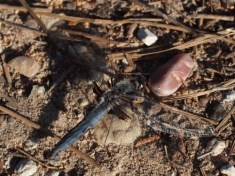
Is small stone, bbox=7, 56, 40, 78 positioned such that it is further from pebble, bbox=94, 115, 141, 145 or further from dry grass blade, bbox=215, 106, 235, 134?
dry grass blade, bbox=215, 106, 235, 134

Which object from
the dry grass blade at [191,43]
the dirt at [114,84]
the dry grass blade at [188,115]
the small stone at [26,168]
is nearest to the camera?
the small stone at [26,168]

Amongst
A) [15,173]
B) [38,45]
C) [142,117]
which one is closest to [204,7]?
[142,117]

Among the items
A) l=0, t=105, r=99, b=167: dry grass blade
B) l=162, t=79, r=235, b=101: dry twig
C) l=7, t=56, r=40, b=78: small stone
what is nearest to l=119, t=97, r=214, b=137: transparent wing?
l=162, t=79, r=235, b=101: dry twig

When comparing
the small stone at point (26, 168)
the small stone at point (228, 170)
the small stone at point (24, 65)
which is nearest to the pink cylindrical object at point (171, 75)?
the small stone at point (228, 170)

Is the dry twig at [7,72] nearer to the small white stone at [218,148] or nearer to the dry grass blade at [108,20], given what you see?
the dry grass blade at [108,20]

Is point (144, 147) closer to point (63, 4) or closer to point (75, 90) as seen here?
point (75, 90)

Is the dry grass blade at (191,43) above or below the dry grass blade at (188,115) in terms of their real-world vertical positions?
above

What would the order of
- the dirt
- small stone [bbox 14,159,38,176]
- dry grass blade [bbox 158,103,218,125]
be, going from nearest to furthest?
1. small stone [bbox 14,159,38,176]
2. the dirt
3. dry grass blade [bbox 158,103,218,125]
